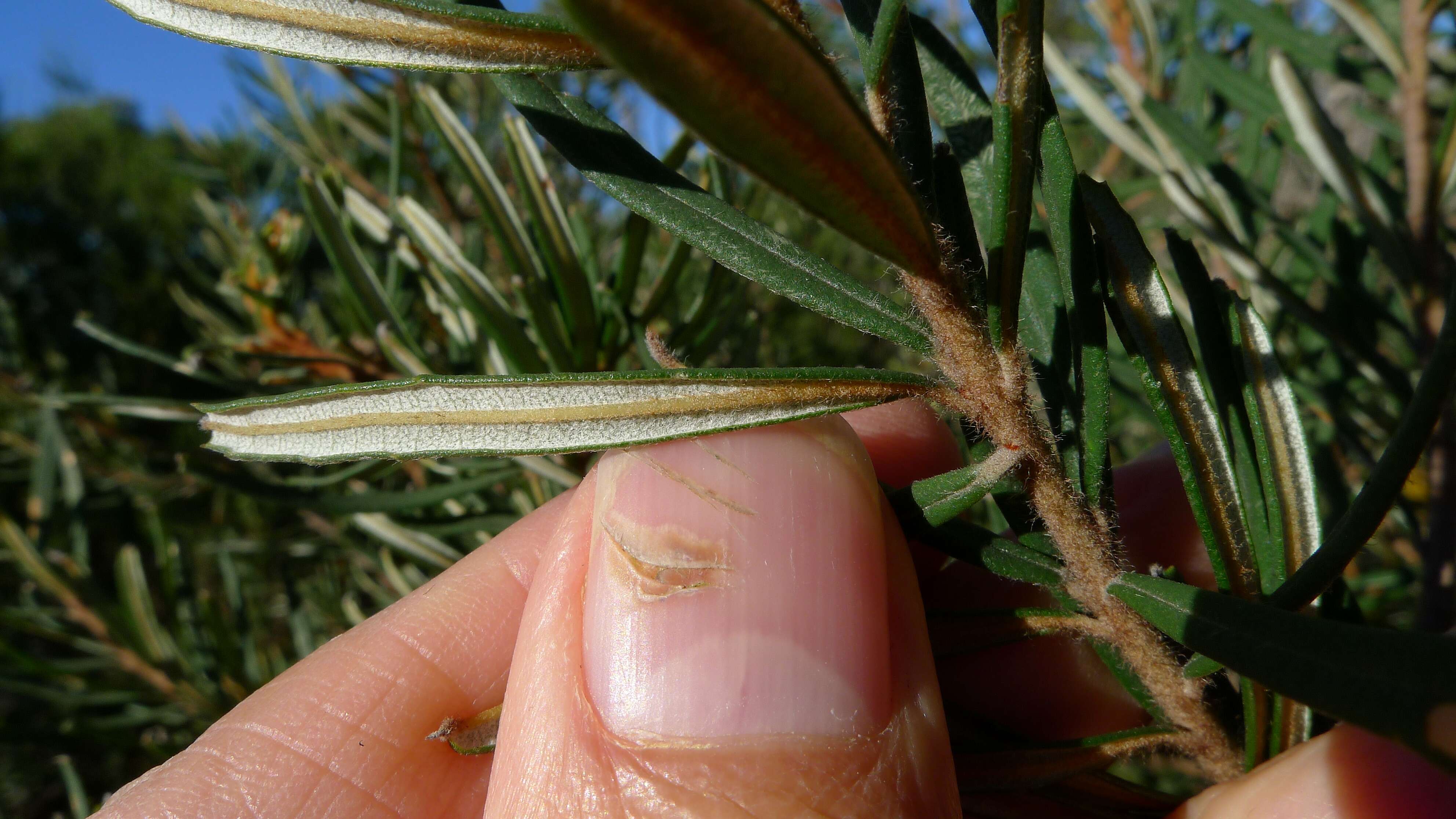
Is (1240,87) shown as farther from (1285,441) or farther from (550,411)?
(550,411)

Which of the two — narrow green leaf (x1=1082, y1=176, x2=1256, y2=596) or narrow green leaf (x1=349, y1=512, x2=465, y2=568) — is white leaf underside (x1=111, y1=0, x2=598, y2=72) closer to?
narrow green leaf (x1=1082, y1=176, x2=1256, y2=596)

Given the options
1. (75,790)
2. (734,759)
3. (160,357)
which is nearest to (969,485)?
(734,759)

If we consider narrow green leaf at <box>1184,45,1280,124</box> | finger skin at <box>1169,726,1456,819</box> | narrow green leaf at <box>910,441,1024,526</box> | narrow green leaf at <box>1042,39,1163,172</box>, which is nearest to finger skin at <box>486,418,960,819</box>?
narrow green leaf at <box>910,441,1024,526</box>

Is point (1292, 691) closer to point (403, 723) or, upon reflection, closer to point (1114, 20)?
point (403, 723)

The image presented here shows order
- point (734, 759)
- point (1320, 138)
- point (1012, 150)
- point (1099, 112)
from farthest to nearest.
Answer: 1. point (1099, 112)
2. point (1320, 138)
3. point (734, 759)
4. point (1012, 150)

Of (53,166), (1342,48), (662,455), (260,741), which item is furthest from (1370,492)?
(53,166)

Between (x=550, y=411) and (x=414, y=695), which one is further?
(x=414, y=695)
